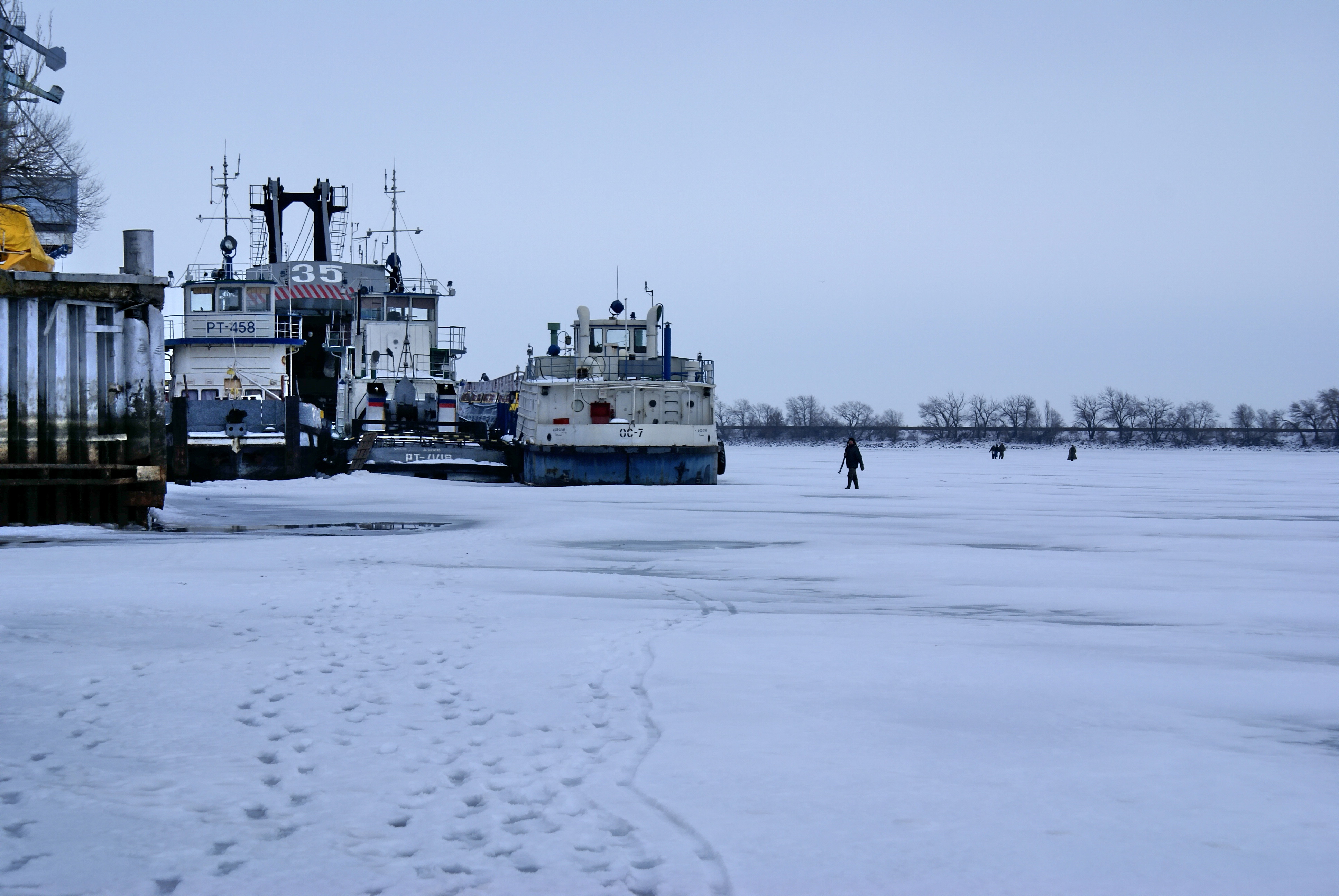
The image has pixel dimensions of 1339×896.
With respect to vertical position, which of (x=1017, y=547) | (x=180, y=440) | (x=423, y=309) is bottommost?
(x=1017, y=547)

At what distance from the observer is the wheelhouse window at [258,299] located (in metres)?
27.5

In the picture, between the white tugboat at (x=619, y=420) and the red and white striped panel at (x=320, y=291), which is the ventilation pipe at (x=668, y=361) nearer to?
the white tugboat at (x=619, y=420)

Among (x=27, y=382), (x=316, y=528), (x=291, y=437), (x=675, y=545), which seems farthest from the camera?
(x=291, y=437)

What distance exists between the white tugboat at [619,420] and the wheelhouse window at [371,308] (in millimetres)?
4964

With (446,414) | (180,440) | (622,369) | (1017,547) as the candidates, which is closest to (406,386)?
(446,414)

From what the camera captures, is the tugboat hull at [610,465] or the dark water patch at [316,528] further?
A: the tugboat hull at [610,465]

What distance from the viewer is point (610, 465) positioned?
2478cm

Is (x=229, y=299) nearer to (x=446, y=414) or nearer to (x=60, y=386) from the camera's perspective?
(x=446, y=414)

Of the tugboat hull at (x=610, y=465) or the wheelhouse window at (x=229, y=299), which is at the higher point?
the wheelhouse window at (x=229, y=299)

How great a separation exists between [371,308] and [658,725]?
2830 cm

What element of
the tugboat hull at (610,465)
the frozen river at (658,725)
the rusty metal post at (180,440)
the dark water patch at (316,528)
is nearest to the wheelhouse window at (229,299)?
the rusty metal post at (180,440)

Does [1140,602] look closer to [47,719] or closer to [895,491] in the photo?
[47,719]

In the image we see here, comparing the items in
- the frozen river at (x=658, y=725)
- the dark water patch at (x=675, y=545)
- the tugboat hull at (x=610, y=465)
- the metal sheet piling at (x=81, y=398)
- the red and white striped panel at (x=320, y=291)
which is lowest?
the dark water patch at (x=675, y=545)

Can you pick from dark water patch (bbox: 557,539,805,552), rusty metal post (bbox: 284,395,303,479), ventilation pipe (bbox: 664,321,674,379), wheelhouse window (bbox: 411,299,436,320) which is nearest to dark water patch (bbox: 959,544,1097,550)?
dark water patch (bbox: 557,539,805,552)
